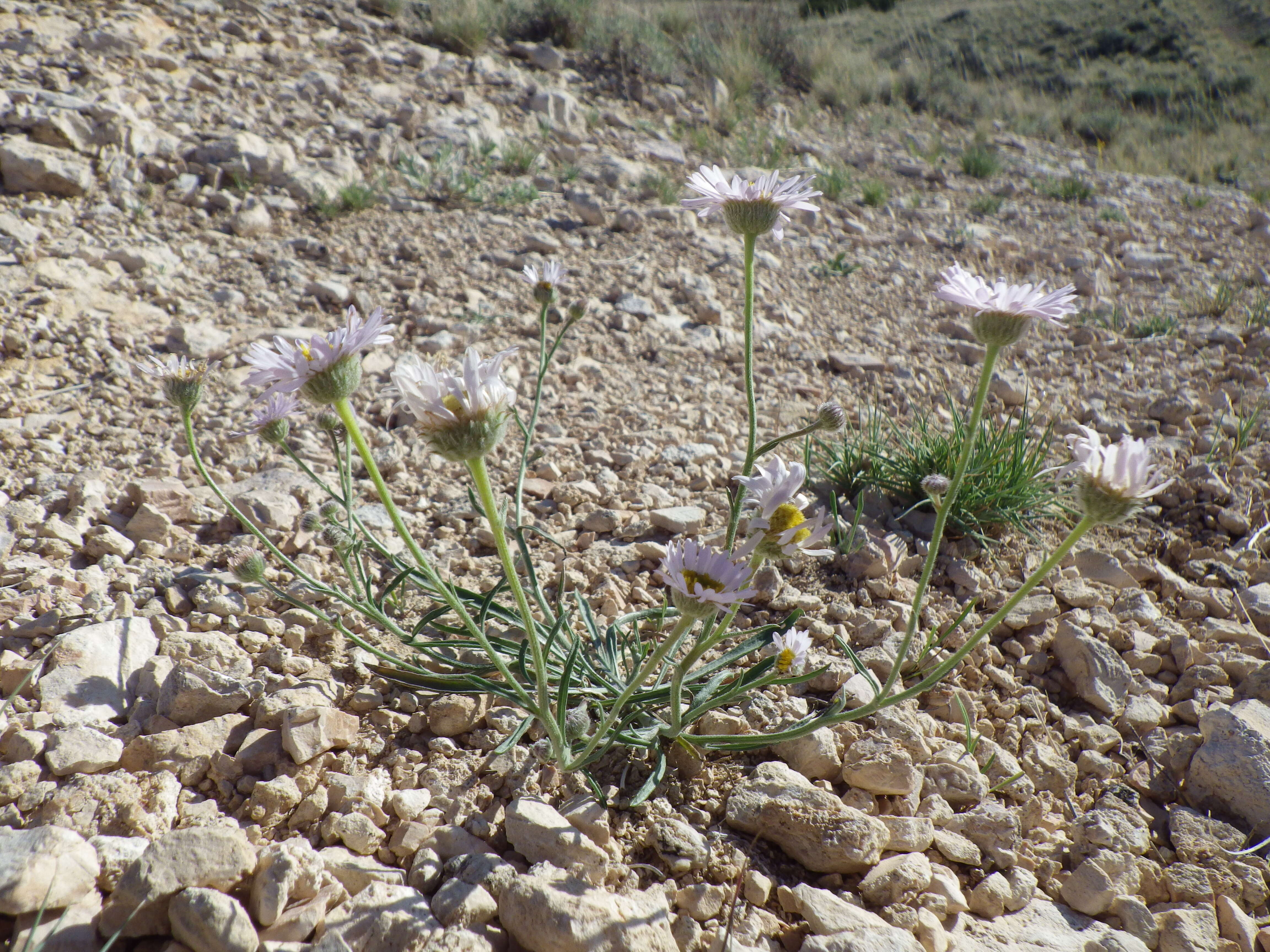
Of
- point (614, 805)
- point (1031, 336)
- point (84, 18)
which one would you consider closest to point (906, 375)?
point (1031, 336)

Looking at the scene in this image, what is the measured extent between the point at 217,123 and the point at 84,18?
4.37 feet

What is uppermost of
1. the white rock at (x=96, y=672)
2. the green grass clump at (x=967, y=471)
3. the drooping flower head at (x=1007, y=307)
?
the drooping flower head at (x=1007, y=307)

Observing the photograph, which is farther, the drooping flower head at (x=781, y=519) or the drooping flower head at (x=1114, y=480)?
the drooping flower head at (x=781, y=519)

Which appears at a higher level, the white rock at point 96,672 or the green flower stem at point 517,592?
the green flower stem at point 517,592

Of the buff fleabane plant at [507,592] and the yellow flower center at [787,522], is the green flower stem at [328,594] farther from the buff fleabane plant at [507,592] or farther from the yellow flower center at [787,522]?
the yellow flower center at [787,522]

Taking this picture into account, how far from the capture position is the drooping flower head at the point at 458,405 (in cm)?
129

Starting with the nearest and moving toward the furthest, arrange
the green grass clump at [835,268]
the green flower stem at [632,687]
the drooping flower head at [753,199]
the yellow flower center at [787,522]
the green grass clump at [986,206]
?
the green flower stem at [632,687], the yellow flower center at [787,522], the drooping flower head at [753,199], the green grass clump at [835,268], the green grass clump at [986,206]

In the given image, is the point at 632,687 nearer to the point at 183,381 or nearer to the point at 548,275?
the point at 183,381

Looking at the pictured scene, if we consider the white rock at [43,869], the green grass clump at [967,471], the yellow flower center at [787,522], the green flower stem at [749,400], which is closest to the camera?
the white rock at [43,869]

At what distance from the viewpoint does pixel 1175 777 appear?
1.95 meters

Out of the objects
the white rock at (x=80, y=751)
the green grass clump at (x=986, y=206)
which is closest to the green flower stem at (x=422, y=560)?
the white rock at (x=80, y=751)

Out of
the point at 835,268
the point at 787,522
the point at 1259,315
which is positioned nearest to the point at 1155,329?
the point at 1259,315

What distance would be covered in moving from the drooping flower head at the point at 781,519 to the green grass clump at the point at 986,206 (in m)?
6.02

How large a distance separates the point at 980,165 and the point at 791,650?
23.7ft
